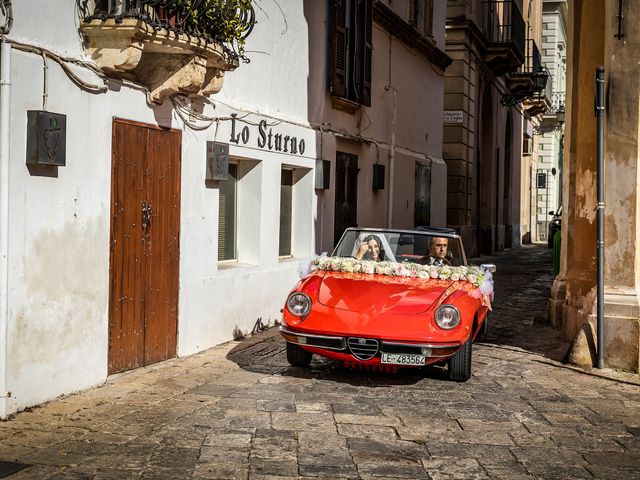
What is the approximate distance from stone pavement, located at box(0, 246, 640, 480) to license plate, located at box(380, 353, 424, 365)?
0.26 meters

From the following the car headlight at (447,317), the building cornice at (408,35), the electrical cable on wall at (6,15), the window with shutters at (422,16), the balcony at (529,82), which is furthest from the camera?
the balcony at (529,82)

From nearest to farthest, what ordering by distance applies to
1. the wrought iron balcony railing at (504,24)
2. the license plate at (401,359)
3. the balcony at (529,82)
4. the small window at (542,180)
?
the license plate at (401,359) < the wrought iron balcony railing at (504,24) < the balcony at (529,82) < the small window at (542,180)

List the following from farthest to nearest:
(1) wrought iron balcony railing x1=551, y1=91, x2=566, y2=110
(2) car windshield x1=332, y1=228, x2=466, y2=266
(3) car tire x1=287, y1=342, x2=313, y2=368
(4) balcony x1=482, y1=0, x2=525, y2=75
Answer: (1) wrought iron balcony railing x1=551, y1=91, x2=566, y2=110 < (4) balcony x1=482, y1=0, x2=525, y2=75 < (2) car windshield x1=332, y1=228, x2=466, y2=266 < (3) car tire x1=287, y1=342, x2=313, y2=368

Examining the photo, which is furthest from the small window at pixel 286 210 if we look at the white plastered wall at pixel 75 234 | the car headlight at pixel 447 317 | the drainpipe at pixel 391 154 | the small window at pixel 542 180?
the small window at pixel 542 180

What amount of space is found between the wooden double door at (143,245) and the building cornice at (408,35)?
8222 mm

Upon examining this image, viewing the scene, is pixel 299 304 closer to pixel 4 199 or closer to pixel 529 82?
pixel 4 199

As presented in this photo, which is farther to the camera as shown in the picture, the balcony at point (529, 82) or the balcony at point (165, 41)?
the balcony at point (529, 82)

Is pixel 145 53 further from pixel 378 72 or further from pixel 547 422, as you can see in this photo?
pixel 378 72

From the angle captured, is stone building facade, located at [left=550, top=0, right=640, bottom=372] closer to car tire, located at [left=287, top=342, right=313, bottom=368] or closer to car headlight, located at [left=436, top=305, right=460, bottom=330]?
car headlight, located at [left=436, top=305, right=460, bottom=330]

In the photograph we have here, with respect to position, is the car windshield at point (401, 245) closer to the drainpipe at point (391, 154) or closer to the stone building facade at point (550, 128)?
the drainpipe at point (391, 154)

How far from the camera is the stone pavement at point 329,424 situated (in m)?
6.04

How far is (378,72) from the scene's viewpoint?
17.6 meters

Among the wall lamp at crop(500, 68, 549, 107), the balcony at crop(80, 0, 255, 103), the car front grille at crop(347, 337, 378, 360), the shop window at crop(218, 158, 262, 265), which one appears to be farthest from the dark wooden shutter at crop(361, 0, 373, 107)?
the wall lamp at crop(500, 68, 549, 107)

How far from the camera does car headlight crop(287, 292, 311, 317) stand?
29.6 feet
